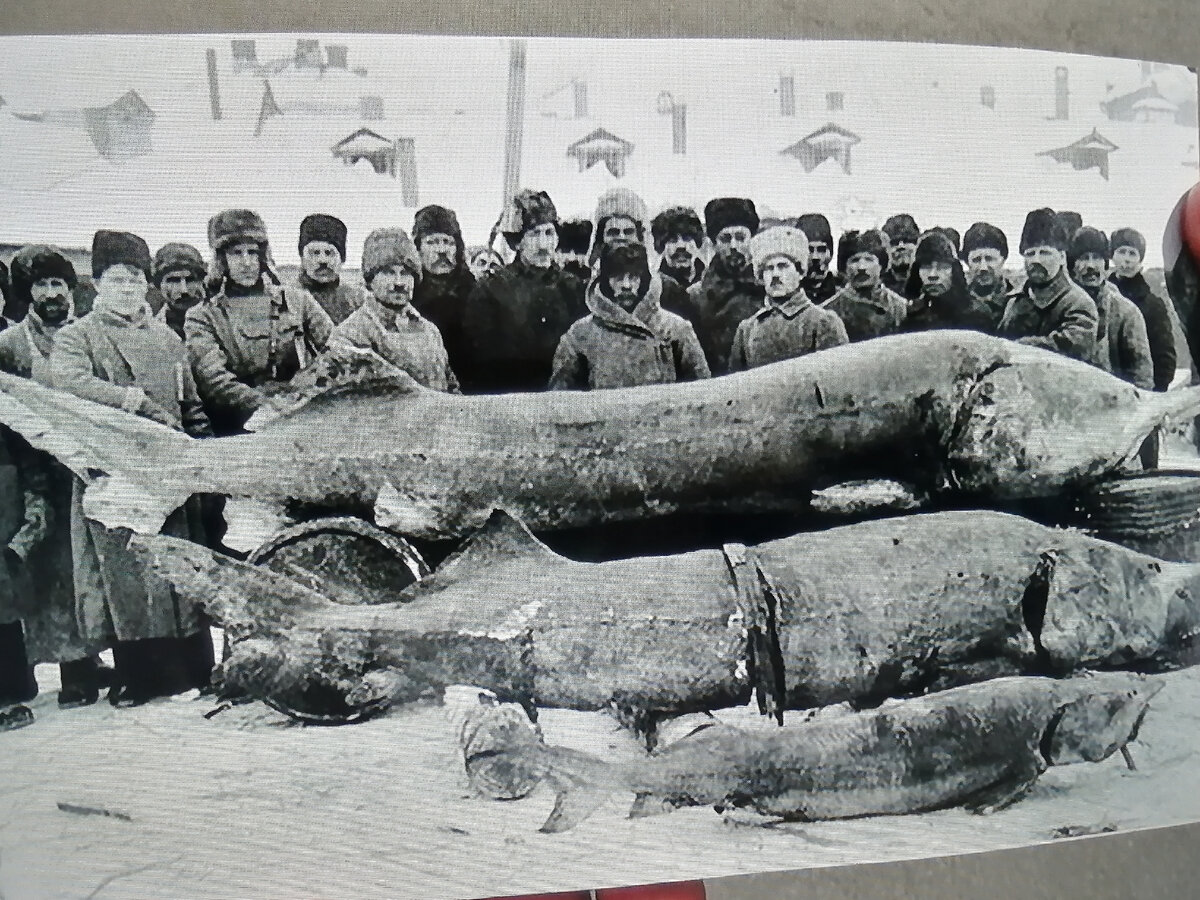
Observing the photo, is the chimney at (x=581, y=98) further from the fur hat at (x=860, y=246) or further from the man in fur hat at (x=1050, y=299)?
the man in fur hat at (x=1050, y=299)

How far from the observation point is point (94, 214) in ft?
2.70

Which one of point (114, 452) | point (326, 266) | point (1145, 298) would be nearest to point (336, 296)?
point (326, 266)

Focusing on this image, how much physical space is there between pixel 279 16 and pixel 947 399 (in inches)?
29.0

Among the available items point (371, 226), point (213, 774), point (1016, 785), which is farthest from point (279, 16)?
point (1016, 785)

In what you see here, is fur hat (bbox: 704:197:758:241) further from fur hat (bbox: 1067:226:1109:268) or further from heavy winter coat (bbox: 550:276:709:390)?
fur hat (bbox: 1067:226:1109:268)

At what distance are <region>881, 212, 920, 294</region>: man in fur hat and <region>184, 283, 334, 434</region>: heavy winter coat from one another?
56cm

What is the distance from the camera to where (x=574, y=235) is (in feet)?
2.85

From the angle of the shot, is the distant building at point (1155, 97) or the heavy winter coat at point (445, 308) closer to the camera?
the heavy winter coat at point (445, 308)

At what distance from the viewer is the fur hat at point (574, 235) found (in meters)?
0.87

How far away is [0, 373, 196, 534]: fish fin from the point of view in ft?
2.67

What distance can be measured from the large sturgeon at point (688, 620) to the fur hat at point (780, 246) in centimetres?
27

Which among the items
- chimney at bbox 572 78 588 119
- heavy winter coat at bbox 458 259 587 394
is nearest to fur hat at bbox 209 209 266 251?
heavy winter coat at bbox 458 259 587 394

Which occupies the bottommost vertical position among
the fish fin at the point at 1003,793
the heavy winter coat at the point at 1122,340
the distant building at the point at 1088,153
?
the fish fin at the point at 1003,793

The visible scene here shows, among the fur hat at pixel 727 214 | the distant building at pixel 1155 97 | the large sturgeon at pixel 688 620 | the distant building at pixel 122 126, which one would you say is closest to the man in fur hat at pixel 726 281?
the fur hat at pixel 727 214
